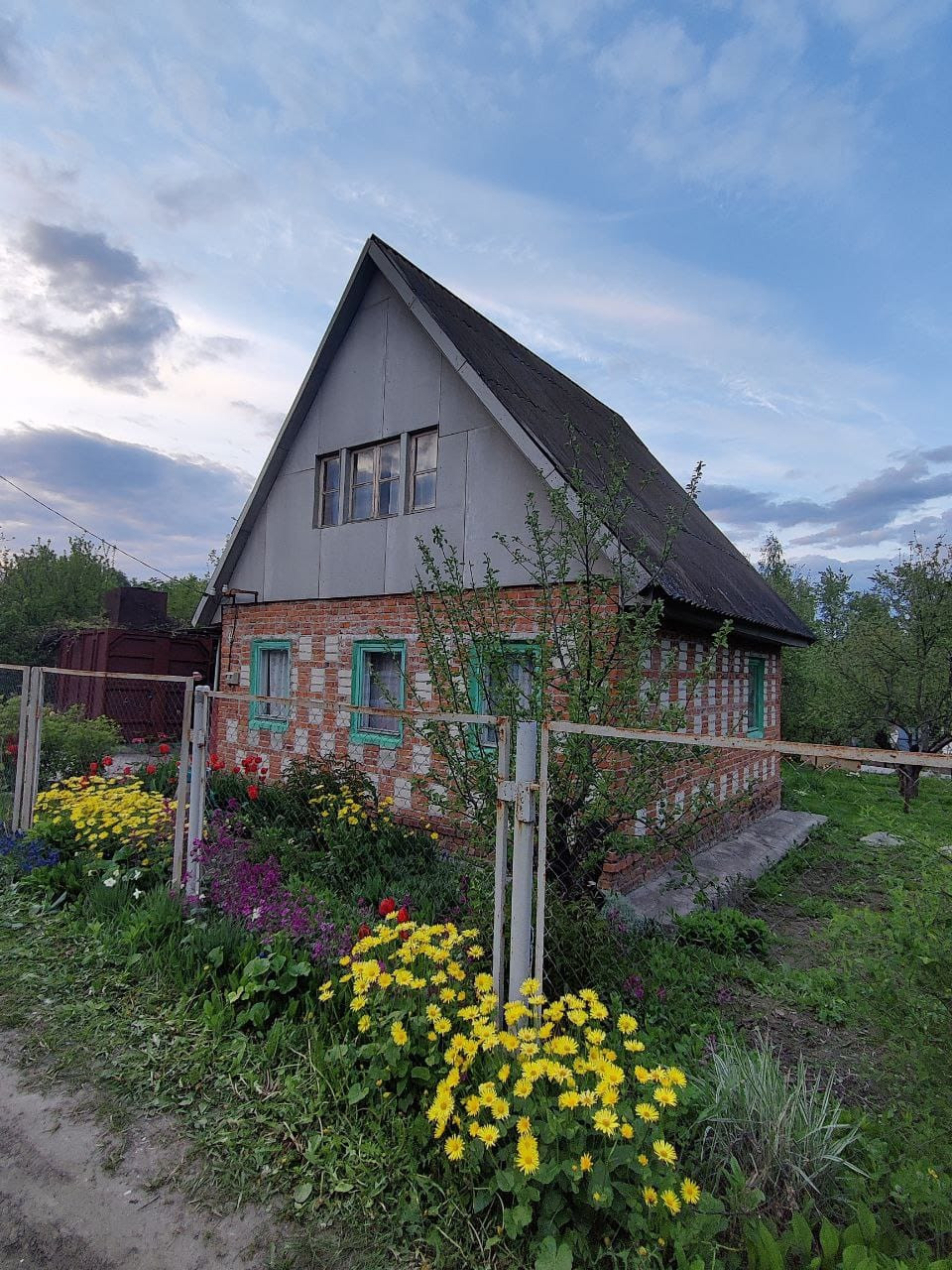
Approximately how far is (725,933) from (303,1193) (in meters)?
3.54

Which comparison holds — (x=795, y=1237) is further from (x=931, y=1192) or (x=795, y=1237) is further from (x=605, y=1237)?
(x=605, y=1237)

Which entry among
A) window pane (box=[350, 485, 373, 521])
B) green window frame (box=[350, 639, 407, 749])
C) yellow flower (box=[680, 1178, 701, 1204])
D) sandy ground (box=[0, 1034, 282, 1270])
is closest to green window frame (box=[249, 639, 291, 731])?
green window frame (box=[350, 639, 407, 749])

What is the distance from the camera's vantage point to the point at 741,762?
855 cm

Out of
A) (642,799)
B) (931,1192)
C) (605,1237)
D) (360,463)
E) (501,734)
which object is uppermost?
(360,463)

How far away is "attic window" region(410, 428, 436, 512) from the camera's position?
7.35 meters

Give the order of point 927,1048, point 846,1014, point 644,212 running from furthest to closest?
point 644,212 → point 846,1014 → point 927,1048

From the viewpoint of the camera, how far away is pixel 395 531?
752cm

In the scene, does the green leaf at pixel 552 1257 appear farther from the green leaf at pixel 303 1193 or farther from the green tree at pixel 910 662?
the green tree at pixel 910 662

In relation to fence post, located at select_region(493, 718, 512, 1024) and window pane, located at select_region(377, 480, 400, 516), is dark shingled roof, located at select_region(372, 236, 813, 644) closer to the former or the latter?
window pane, located at select_region(377, 480, 400, 516)

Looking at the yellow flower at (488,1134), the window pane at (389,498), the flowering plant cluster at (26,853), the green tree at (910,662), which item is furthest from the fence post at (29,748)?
the green tree at (910,662)

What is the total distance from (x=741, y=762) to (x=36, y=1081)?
7915 mm

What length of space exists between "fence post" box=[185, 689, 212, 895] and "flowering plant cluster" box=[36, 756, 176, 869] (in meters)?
0.51

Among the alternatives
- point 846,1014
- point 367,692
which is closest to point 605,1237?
point 846,1014

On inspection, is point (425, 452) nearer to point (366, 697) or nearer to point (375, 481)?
point (375, 481)
